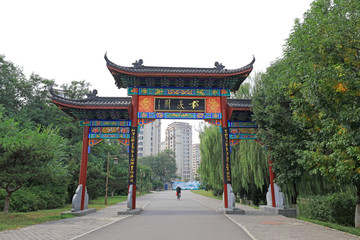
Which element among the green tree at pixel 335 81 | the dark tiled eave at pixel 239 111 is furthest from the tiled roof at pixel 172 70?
the green tree at pixel 335 81

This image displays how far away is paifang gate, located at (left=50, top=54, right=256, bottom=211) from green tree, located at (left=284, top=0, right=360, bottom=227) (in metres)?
5.32

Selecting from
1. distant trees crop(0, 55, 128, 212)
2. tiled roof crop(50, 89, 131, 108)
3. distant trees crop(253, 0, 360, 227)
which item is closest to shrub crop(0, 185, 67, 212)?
distant trees crop(0, 55, 128, 212)

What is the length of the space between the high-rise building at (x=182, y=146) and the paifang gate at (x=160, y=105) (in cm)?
8140

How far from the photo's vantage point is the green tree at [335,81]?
5.23 meters

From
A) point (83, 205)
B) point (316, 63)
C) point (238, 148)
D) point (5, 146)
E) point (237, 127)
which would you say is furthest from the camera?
point (238, 148)

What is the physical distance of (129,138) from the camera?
11656 mm

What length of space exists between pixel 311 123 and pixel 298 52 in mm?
2102

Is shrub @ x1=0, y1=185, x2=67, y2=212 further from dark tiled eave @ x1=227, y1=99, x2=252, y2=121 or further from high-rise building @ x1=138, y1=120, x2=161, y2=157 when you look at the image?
high-rise building @ x1=138, y1=120, x2=161, y2=157

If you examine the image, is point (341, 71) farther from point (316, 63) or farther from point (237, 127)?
point (237, 127)

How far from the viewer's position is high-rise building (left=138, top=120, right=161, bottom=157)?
79.4 meters

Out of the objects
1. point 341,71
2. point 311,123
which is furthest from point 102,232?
point 341,71

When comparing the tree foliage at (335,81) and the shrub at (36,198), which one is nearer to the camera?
the tree foliage at (335,81)

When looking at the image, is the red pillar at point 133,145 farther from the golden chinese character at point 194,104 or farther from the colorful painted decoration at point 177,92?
the golden chinese character at point 194,104

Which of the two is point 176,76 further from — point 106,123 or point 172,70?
point 106,123
